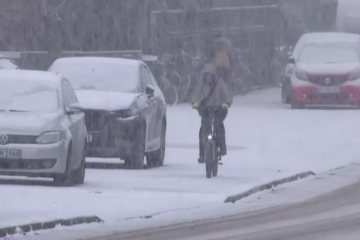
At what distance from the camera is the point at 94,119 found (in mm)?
18734

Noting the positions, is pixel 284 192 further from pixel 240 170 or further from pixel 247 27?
pixel 247 27

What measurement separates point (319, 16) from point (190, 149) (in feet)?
88.3

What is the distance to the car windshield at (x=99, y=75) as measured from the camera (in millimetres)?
19656

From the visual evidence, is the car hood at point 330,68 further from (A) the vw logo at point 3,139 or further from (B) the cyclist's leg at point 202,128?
(A) the vw logo at point 3,139

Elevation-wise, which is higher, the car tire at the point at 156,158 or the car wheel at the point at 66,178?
the car wheel at the point at 66,178

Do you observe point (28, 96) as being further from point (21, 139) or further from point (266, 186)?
point (266, 186)

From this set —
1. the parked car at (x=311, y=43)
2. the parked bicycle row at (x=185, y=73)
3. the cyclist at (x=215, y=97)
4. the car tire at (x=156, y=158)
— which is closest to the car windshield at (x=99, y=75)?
the car tire at (x=156, y=158)

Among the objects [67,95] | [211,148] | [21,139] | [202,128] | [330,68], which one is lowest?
[330,68]

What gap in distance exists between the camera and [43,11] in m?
33.4

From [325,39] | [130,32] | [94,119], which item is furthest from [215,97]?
[130,32]

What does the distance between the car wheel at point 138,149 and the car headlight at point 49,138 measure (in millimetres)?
2987

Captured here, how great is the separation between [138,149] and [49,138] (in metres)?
3.15

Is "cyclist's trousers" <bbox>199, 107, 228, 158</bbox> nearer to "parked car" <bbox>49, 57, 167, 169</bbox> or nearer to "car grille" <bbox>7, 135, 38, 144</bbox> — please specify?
"parked car" <bbox>49, 57, 167, 169</bbox>

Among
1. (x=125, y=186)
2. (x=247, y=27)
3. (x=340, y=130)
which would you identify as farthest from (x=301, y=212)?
(x=247, y=27)
